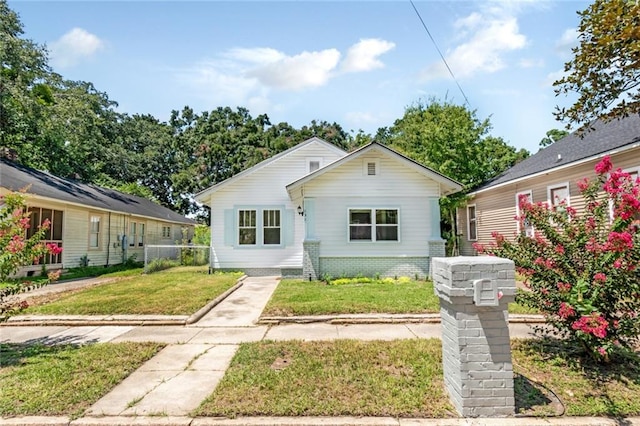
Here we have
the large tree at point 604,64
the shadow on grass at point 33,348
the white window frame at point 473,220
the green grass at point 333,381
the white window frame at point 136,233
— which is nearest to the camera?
the green grass at point 333,381

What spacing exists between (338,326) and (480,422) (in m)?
3.50

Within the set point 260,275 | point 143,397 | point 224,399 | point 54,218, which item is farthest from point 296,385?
point 54,218

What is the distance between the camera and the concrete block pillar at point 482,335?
10.3 ft

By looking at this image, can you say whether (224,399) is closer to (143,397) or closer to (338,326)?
(143,397)

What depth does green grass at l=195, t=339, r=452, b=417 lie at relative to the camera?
127 inches

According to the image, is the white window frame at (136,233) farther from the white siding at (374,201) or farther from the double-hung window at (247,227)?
the white siding at (374,201)

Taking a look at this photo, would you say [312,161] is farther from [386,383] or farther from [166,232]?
[166,232]

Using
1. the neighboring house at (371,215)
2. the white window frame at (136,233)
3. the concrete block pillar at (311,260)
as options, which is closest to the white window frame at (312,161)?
the neighboring house at (371,215)

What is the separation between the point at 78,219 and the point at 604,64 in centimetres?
1900

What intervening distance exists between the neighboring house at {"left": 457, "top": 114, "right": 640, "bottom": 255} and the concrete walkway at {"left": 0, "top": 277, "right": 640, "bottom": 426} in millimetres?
6371

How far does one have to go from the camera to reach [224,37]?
28.2ft

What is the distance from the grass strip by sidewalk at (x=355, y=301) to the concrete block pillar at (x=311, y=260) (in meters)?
1.53

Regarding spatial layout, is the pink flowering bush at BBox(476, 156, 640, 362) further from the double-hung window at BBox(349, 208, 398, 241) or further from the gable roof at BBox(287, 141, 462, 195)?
the double-hung window at BBox(349, 208, 398, 241)

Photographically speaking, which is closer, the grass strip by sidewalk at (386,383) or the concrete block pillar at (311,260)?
the grass strip by sidewalk at (386,383)
